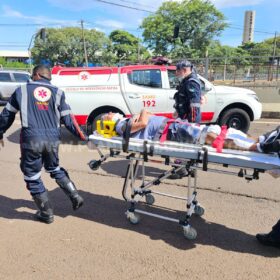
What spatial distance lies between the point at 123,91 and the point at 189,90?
11.0 ft

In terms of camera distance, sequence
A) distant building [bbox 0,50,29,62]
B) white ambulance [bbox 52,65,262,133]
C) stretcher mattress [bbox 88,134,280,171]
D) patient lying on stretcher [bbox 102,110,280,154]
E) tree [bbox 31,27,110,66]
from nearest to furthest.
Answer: stretcher mattress [bbox 88,134,280,171] → patient lying on stretcher [bbox 102,110,280,154] → white ambulance [bbox 52,65,262,133] → tree [bbox 31,27,110,66] → distant building [bbox 0,50,29,62]

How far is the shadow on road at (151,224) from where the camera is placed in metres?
3.37

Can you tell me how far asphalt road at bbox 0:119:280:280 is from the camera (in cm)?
296

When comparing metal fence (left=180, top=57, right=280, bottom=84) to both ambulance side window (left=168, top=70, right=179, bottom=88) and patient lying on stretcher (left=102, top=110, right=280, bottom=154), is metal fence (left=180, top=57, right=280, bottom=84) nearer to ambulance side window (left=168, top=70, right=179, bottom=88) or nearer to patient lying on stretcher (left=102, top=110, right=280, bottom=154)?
ambulance side window (left=168, top=70, right=179, bottom=88)

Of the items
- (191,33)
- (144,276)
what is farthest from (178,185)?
(191,33)

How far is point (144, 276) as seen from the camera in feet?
9.39

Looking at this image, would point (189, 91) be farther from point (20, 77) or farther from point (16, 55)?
point (16, 55)

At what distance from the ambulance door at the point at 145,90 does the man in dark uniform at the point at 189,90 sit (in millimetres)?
3049

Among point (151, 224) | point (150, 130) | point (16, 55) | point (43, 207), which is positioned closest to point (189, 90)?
point (150, 130)

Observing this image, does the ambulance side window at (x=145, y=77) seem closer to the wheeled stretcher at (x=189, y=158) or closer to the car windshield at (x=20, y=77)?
the wheeled stretcher at (x=189, y=158)

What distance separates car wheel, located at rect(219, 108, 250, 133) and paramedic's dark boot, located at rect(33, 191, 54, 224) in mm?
5652

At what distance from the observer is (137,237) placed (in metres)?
3.53

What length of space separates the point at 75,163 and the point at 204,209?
3088 mm

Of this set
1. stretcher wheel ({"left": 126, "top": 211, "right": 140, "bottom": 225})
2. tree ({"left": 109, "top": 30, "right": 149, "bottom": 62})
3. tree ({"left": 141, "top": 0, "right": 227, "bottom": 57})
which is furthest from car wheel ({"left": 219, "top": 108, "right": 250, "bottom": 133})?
tree ({"left": 109, "top": 30, "right": 149, "bottom": 62})
